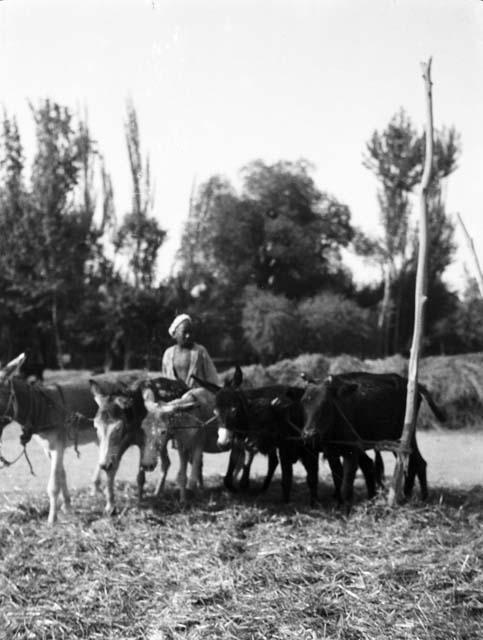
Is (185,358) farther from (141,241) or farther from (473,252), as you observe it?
(141,241)

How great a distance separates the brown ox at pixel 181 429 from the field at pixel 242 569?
427 mm

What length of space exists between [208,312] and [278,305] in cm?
281

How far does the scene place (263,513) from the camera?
8.21 meters

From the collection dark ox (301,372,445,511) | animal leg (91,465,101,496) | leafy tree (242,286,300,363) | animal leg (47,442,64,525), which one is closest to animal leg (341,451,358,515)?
dark ox (301,372,445,511)

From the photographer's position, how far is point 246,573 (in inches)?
243

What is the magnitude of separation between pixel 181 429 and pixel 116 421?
101 cm

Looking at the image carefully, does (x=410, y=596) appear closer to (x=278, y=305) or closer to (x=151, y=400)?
(x=151, y=400)

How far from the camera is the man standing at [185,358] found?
9891mm

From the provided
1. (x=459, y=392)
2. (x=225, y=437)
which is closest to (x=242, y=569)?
(x=225, y=437)

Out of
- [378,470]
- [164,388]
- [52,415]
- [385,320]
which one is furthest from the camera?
[385,320]

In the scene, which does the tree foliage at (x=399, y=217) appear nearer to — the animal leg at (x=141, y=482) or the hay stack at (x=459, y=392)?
the hay stack at (x=459, y=392)

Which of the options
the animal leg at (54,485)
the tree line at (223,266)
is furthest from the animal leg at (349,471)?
the tree line at (223,266)

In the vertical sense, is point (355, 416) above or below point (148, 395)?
below

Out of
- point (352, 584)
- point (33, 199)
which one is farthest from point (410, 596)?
point (33, 199)
